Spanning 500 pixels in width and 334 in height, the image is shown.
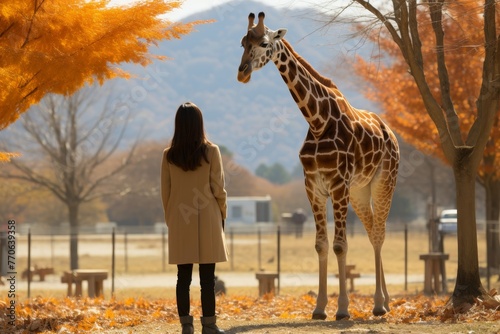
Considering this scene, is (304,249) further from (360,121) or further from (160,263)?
(360,121)

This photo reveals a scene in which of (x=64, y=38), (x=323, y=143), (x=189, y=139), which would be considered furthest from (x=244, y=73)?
(x=64, y=38)

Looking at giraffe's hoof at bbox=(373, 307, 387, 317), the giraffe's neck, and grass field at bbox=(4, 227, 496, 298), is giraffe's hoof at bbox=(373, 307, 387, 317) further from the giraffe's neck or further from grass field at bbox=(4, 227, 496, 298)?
grass field at bbox=(4, 227, 496, 298)

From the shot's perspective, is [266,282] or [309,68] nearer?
[309,68]

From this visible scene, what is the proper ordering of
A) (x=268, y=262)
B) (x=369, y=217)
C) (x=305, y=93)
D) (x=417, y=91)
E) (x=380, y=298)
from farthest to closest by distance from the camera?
(x=268, y=262) < (x=417, y=91) < (x=369, y=217) < (x=380, y=298) < (x=305, y=93)

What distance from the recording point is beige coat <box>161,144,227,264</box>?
8.51 metres

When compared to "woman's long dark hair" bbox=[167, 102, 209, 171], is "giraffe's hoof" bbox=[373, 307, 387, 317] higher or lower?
lower

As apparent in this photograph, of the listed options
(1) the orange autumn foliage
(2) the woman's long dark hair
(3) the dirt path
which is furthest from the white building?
(2) the woman's long dark hair

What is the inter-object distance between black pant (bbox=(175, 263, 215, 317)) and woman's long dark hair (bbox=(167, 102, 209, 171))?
99 cm

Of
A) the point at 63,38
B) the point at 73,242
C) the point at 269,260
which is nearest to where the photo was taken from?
the point at 63,38

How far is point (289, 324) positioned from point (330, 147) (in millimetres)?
2210

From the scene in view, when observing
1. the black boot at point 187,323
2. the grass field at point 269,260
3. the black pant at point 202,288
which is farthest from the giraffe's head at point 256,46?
the grass field at point 269,260

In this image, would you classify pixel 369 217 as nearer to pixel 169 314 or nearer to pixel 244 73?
pixel 169 314

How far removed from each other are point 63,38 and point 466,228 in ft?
19.6

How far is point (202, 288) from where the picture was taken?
860 centimetres
